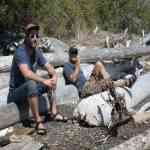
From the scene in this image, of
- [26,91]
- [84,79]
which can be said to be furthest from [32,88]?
[84,79]

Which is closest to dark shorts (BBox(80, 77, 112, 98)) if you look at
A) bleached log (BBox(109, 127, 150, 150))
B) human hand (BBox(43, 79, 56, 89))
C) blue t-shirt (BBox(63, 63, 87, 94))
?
blue t-shirt (BBox(63, 63, 87, 94))

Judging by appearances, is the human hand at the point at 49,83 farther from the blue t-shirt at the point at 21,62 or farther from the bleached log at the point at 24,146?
the bleached log at the point at 24,146

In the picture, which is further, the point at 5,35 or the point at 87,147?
the point at 5,35

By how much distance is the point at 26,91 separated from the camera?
256 inches

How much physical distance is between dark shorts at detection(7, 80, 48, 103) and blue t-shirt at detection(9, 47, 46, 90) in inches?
5.9

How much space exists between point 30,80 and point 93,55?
17.6 ft

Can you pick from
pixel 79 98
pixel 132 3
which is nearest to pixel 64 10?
pixel 132 3

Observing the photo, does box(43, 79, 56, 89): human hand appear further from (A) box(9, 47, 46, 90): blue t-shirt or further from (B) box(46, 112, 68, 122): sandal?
(B) box(46, 112, 68, 122): sandal

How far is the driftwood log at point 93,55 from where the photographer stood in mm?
10018

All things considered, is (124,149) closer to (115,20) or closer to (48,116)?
(48,116)

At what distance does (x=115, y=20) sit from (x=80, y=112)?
12414 millimetres

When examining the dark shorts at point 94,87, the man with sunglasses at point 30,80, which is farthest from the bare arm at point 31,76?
the dark shorts at point 94,87

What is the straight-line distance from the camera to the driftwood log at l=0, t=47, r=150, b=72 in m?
10.0

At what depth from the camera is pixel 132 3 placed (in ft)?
63.2
